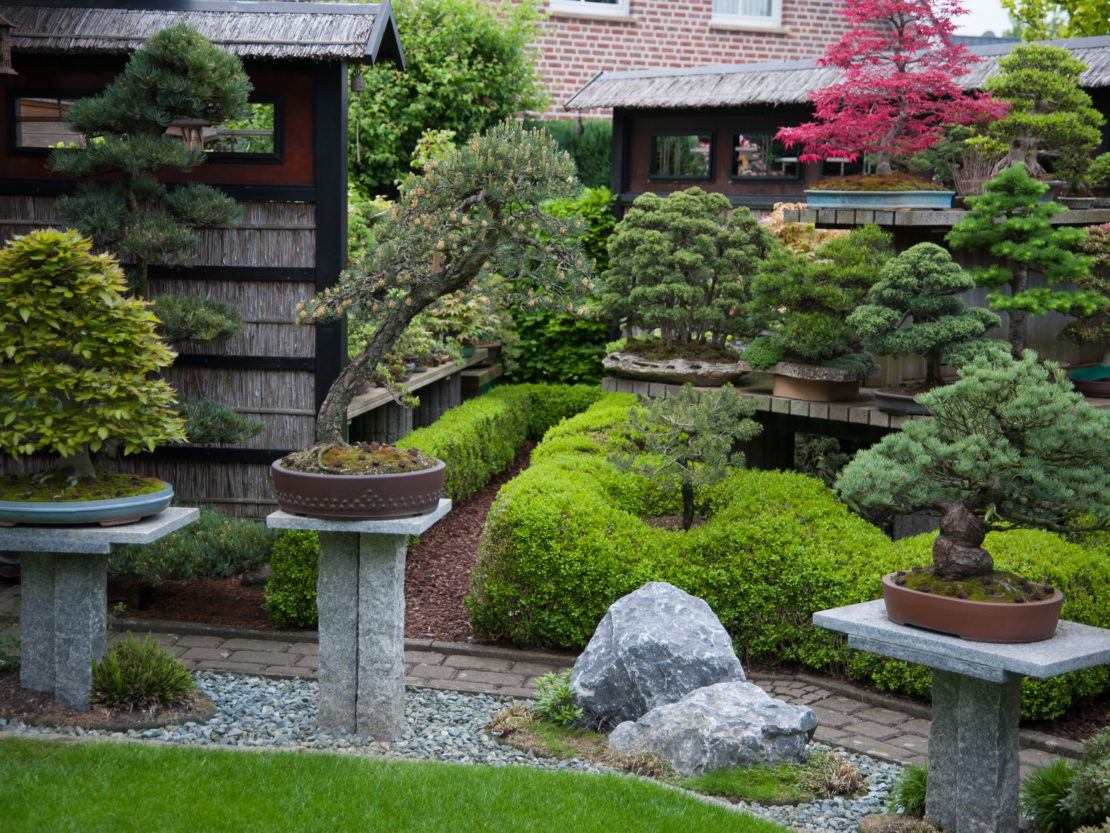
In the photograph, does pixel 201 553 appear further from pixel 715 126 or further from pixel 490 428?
pixel 715 126

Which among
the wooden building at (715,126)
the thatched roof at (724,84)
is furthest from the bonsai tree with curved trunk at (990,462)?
the wooden building at (715,126)

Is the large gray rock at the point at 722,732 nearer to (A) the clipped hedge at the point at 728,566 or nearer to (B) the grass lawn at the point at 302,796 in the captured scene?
(B) the grass lawn at the point at 302,796

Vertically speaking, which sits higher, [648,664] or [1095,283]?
[1095,283]

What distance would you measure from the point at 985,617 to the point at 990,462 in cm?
56

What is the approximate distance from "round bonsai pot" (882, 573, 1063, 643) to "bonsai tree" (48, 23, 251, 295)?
16.2 ft

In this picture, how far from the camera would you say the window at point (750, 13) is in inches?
659

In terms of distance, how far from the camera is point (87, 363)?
533cm

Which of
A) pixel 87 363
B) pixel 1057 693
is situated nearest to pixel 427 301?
pixel 87 363

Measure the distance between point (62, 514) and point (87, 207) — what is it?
2648mm

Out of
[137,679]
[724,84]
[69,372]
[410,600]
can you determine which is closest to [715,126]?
[724,84]

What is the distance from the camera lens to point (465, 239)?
5.34 meters

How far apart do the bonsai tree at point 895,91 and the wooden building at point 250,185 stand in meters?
3.12

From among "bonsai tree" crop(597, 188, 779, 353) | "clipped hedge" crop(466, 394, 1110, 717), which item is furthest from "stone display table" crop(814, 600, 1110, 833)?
"bonsai tree" crop(597, 188, 779, 353)

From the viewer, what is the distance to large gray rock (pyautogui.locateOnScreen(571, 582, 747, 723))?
18.0 feet
